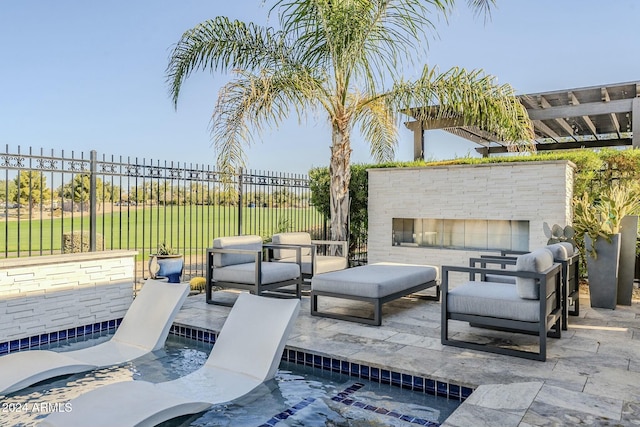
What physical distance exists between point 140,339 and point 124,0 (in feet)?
28.6

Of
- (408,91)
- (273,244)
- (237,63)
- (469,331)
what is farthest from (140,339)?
(408,91)

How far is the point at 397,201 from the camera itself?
806cm

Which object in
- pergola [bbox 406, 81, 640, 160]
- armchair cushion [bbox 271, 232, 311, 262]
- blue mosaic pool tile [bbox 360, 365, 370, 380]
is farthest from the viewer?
pergola [bbox 406, 81, 640, 160]

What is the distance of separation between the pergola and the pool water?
5.25m

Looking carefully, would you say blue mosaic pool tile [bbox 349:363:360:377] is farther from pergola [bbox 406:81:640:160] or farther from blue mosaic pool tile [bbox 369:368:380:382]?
pergola [bbox 406:81:640:160]

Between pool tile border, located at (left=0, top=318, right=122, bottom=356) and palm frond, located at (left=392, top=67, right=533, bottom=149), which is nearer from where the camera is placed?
pool tile border, located at (left=0, top=318, right=122, bottom=356)

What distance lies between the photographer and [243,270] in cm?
547

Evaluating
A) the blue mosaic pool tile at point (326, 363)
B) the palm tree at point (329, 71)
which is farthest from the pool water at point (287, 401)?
the palm tree at point (329, 71)

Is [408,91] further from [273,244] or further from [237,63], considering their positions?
[273,244]

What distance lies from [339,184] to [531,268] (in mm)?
4375

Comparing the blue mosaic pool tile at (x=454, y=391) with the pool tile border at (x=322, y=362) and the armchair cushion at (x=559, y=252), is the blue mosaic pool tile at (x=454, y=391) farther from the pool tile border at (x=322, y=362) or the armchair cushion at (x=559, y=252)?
the armchair cushion at (x=559, y=252)

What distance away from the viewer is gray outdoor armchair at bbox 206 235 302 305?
5.38m

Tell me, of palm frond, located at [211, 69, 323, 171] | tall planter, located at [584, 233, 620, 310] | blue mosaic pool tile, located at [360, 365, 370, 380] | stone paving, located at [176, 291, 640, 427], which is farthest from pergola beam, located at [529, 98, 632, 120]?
blue mosaic pool tile, located at [360, 365, 370, 380]

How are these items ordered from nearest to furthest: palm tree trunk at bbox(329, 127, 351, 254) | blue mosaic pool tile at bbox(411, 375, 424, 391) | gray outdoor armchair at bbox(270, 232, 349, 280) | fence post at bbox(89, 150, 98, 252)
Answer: blue mosaic pool tile at bbox(411, 375, 424, 391)
fence post at bbox(89, 150, 98, 252)
gray outdoor armchair at bbox(270, 232, 349, 280)
palm tree trunk at bbox(329, 127, 351, 254)
